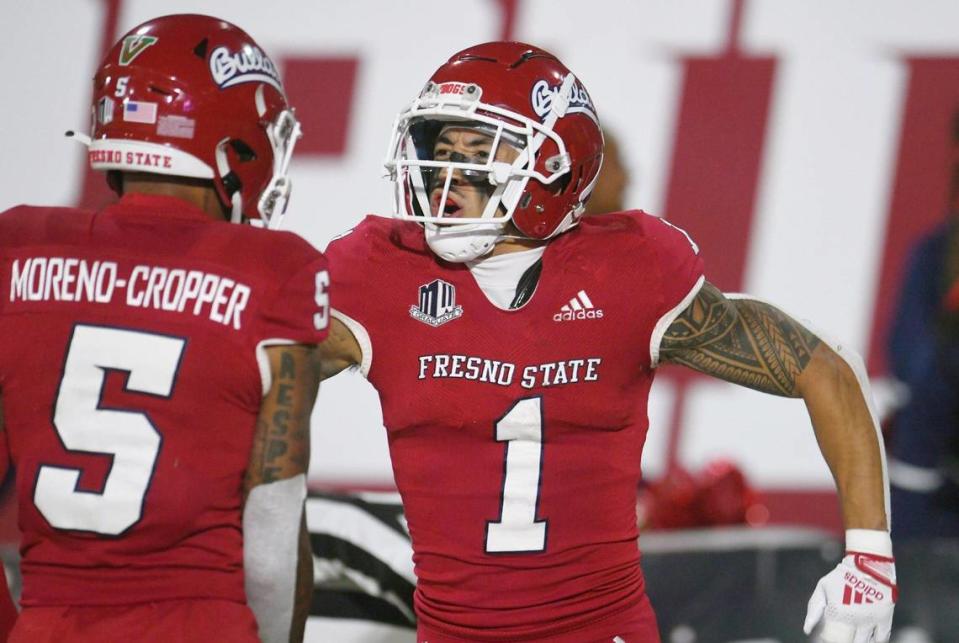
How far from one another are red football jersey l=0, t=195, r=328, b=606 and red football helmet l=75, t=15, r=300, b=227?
167mm

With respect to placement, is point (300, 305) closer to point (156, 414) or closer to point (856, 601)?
point (156, 414)

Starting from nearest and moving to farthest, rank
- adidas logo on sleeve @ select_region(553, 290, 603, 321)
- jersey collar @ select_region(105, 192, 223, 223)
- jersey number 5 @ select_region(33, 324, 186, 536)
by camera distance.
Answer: jersey number 5 @ select_region(33, 324, 186, 536), jersey collar @ select_region(105, 192, 223, 223), adidas logo on sleeve @ select_region(553, 290, 603, 321)

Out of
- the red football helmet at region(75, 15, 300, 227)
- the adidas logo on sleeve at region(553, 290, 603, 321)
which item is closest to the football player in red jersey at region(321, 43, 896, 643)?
the adidas logo on sleeve at region(553, 290, 603, 321)

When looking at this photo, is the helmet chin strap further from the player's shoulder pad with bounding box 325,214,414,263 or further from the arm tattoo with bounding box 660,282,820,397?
the arm tattoo with bounding box 660,282,820,397

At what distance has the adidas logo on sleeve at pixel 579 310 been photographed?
91.6 inches

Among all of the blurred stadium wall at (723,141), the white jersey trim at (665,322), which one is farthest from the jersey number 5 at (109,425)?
the blurred stadium wall at (723,141)

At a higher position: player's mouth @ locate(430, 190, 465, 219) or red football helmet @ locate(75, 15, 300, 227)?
red football helmet @ locate(75, 15, 300, 227)

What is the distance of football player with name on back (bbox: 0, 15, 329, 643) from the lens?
1.82m

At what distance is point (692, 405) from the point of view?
17.0ft

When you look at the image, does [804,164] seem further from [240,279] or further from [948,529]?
[240,279]

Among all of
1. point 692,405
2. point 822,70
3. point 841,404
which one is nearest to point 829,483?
point 692,405

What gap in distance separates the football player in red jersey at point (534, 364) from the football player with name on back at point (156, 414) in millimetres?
396

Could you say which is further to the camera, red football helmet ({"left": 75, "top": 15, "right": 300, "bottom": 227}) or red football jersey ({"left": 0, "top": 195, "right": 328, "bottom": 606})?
red football helmet ({"left": 75, "top": 15, "right": 300, "bottom": 227})

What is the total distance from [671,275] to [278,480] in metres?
0.80
